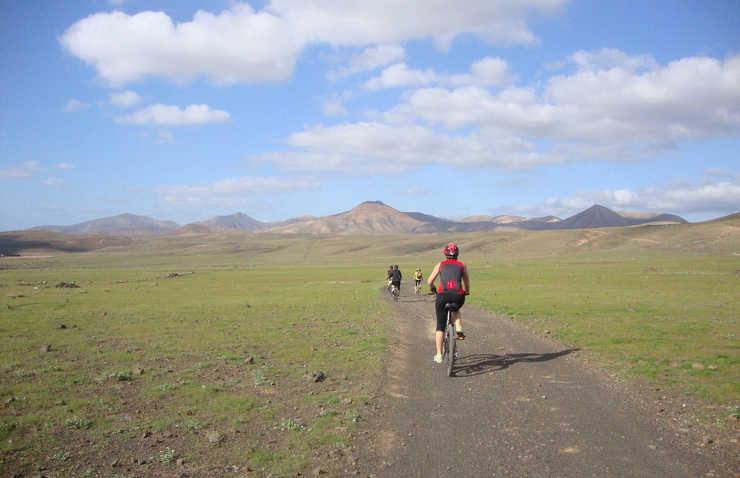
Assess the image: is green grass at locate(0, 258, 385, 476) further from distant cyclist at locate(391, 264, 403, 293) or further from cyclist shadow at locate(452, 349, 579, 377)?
distant cyclist at locate(391, 264, 403, 293)

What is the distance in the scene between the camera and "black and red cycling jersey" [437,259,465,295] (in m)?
11.5

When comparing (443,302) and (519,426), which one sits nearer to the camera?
(519,426)

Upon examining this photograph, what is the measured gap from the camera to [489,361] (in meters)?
13.4

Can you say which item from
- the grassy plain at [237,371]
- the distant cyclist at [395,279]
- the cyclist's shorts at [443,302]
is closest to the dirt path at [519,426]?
the grassy plain at [237,371]

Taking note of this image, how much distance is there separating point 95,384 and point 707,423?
1246 cm

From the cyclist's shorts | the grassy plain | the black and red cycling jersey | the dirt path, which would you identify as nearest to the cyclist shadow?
the dirt path

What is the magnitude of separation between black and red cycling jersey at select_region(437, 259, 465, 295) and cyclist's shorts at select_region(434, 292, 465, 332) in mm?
94

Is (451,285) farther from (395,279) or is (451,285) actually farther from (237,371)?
(395,279)

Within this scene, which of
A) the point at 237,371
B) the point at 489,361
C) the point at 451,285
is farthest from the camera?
the point at 489,361

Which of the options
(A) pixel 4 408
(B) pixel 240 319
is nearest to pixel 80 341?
(B) pixel 240 319

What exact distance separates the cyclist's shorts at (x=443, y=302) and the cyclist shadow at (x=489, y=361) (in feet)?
3.93

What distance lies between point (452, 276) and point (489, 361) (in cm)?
328

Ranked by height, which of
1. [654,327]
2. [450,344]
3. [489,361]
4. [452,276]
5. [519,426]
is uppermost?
[452,276]

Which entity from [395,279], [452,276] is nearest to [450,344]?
[452,276]
